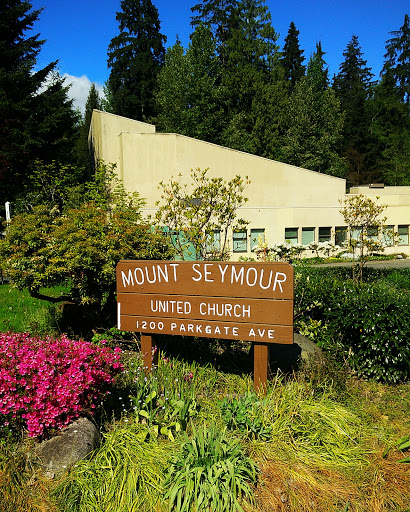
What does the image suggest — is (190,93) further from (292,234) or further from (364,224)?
(364,224)

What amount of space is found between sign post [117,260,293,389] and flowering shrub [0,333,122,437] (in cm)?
100

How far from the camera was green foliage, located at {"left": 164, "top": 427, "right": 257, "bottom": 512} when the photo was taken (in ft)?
9.96

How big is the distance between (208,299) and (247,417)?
138cm

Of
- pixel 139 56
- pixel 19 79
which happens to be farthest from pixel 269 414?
pixel 139 56

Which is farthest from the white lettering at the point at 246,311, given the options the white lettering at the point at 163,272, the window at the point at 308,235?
the window at the point at 308,235

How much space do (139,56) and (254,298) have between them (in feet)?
148

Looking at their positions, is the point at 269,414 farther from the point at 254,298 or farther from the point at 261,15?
the point at 261,15

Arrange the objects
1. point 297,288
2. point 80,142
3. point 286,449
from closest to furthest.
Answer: point 286,449
point 297,288
point 80,142

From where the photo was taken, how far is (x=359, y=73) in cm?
6456

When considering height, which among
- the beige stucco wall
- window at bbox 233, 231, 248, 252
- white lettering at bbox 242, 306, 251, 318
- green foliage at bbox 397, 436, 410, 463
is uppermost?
the beige stucco wall

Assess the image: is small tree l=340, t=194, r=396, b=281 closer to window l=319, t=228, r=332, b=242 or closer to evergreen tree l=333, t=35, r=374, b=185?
window l=319, t=228, r=332, b=242

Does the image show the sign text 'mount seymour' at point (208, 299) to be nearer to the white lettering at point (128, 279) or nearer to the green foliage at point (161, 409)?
the white lettering at point (128, 279)

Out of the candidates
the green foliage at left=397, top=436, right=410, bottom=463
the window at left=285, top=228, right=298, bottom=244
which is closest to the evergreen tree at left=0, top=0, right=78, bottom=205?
the window at left=285, top=228, right=298, bottom=244

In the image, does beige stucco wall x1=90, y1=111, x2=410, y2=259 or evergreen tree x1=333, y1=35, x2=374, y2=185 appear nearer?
beige stucco wall x1=90, y1=111, x2=410, y2=259
